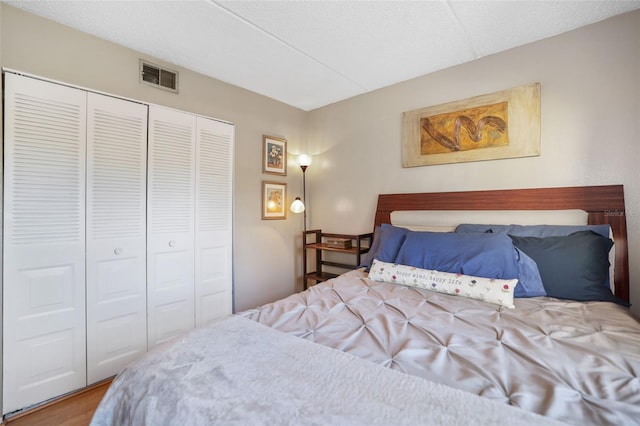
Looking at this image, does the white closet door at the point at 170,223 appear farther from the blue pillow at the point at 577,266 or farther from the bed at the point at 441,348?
the blue pillow at the point at 577,266

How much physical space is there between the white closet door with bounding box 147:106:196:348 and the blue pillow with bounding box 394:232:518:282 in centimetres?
174

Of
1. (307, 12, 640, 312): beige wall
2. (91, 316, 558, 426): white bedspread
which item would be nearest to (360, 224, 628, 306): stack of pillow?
(307, 12, 640, 312): beige wall

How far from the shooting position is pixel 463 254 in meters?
1.87

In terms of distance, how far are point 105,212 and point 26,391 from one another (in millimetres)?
1141

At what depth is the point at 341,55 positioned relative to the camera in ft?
7.57

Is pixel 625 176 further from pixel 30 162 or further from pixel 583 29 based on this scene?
pixel 30 162

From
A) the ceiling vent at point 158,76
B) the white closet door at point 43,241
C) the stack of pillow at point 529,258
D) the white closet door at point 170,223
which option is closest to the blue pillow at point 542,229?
the stack of pillow at point 529,258

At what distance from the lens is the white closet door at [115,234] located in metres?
1.95

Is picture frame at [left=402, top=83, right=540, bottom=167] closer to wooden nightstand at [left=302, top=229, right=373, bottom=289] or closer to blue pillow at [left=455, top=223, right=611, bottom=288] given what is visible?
blue pillow at [left=455, top=223, right=611, bottom=288]

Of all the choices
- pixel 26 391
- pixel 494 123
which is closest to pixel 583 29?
pixel 494 123

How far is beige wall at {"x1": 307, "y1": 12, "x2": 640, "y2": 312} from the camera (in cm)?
181

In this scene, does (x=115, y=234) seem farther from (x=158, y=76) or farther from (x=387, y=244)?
(x=387, y=244)

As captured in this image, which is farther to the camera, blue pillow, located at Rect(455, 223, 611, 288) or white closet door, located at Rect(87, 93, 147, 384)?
white closet door, located at Rect(87, 93, 147, 384)

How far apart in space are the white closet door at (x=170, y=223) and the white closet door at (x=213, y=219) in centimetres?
7
